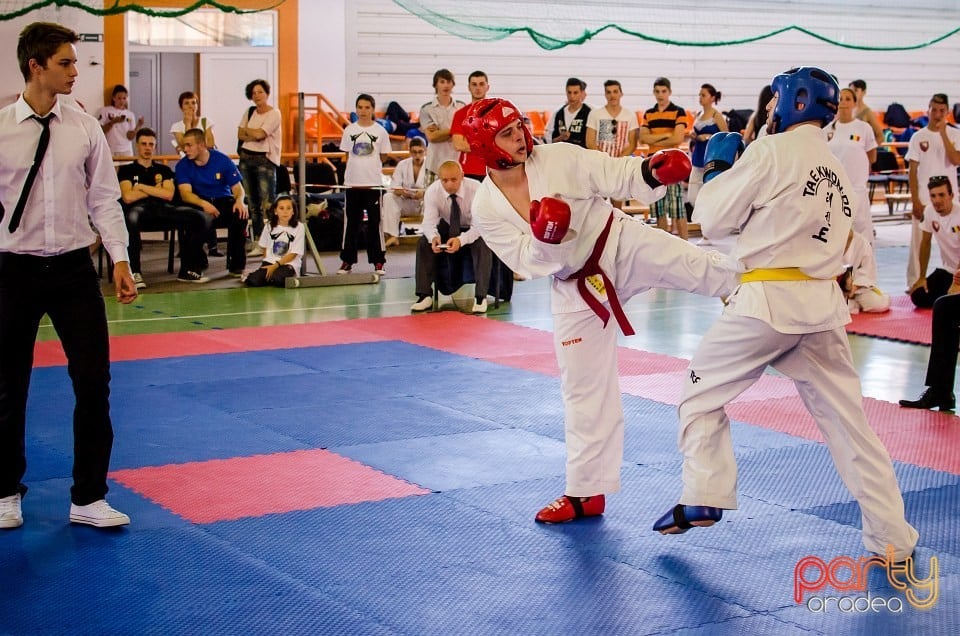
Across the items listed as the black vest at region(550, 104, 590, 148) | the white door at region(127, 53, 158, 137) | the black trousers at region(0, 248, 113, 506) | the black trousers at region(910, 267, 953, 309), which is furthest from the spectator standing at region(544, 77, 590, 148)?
the black trousers at region(0, 248, 113, 506)

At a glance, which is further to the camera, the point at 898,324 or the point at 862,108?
the point at 862,108

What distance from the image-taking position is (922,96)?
21.6 metres

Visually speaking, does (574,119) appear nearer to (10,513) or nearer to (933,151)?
(933,151)

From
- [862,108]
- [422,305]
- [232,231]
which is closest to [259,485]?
[422,305]

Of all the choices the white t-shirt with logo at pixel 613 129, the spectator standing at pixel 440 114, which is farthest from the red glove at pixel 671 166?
the white t-shirt with logo at pixel 613 129

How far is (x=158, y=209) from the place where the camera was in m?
11.1

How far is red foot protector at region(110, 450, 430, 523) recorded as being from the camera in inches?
177

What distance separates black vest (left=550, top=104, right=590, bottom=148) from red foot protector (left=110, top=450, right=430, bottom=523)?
6.82 m

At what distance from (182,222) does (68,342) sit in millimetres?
7113

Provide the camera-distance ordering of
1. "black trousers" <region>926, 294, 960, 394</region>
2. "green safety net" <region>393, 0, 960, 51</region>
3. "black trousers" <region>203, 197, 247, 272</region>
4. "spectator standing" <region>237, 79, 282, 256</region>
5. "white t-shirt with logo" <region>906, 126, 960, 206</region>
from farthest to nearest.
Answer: "spectator standing" <region>237, 79, 282, 256</region> → "black trousers" <region>203, 197, 247, 272</region> → "white t-shirt with logo" <region>906, 126, 960, 206</region> → "green safety net" <region>393, 0, 960, 51</region> → "black trousers" <region>926, 294, 960, 394</region>

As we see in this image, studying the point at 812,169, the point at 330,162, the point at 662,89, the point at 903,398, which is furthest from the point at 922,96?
the point at 812,169

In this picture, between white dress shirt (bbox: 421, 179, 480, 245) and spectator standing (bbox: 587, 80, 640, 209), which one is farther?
spectator standing (bbox: 587, 80, 640, 209)

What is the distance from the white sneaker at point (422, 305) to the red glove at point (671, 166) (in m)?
5.56

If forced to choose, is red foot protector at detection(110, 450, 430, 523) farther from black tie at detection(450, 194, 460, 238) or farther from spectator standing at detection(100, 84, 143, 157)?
spectator standing at detection(100, 84, 143, 157)
